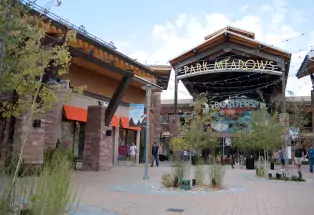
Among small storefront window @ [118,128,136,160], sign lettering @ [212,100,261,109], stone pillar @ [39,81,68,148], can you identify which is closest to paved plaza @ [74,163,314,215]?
stone pillar @ [39,81,68,148]

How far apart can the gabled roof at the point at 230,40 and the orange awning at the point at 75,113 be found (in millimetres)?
17634

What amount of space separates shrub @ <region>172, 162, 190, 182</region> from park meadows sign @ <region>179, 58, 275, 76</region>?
22984mm

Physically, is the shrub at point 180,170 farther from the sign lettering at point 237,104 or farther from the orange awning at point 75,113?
the sign lettering at point 237,104

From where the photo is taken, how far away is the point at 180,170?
11.3m

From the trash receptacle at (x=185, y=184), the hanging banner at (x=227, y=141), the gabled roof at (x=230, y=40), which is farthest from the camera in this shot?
the hanging banner at (x=227, y=141)

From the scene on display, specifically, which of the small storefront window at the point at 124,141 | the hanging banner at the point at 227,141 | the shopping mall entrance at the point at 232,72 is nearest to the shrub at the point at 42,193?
the small storefront window at the point at 124,141

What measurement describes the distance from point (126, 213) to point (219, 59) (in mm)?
29774

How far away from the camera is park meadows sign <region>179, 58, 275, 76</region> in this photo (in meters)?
32.4

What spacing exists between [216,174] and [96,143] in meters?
8.80

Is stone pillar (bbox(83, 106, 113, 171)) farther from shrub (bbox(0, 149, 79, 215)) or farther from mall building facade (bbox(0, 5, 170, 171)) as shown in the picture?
shrub (bbox(0, 149, 79, 215))

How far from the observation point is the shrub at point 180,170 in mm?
11226

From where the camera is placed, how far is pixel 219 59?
3481 centimetres

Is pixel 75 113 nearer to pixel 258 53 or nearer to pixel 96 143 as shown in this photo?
pixel 96 143

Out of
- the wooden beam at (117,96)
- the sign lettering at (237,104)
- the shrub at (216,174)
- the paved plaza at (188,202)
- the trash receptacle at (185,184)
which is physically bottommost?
the paved plaza at (188,202)
